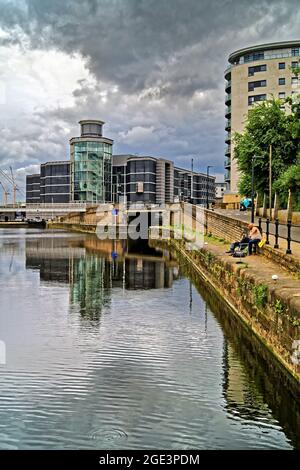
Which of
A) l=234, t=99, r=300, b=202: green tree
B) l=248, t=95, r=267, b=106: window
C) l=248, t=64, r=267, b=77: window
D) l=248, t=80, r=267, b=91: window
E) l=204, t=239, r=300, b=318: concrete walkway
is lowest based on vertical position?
l=204, t=239, r=300, b=318: concrete walkway

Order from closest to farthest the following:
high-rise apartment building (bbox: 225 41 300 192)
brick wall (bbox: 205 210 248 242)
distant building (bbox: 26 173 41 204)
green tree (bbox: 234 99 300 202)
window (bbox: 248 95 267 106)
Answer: brick wall (bbox: 205 210 248 242), green tree (bbox: 234 99 300 202), high-rise apartment building (bbox: 225 41 300 192), window (bbox: 248 95 267 106), distant building (bbox: 26 173 41 204)

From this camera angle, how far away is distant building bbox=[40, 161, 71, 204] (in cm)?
13962

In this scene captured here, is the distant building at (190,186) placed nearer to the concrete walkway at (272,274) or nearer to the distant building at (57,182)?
the distant building at (57,182)

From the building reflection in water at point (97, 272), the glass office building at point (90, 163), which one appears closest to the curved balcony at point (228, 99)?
the building reflection in water at point (97, 272)

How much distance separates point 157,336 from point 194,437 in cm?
678

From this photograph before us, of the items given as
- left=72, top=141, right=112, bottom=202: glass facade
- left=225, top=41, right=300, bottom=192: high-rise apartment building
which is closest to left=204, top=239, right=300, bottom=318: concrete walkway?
left=225, top=41, right=300, bottom=192: high-rise apartment building

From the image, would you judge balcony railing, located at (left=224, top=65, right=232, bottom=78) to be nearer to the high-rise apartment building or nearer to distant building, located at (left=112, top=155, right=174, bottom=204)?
the high-rise apartment building

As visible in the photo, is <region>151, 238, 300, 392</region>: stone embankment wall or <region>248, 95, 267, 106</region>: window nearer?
<region>151, 238, 300, 392</region>: stone embankment wall

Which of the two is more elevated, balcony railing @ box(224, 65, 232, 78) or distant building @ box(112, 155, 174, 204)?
balcony railing @ box(224, 65, 232, 78)

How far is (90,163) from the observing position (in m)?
130

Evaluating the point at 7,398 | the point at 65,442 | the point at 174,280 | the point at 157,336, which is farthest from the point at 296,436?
the point at 174,280

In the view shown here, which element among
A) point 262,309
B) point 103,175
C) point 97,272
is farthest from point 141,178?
point 262,309

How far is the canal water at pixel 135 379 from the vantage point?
8508mm

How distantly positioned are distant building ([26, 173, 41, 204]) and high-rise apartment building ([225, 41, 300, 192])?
10012 cm
